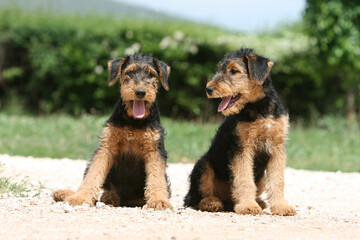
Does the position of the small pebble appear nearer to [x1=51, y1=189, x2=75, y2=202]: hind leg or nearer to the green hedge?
[x1=51, y1=189, x2=75, y2=202]: hind leg

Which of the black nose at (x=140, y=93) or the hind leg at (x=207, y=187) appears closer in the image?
the black nose at (x=140, y=93)

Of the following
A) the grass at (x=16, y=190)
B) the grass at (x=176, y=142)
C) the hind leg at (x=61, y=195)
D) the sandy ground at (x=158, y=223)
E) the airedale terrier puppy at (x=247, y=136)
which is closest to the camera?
the sandy ground at (x=158, y=223)

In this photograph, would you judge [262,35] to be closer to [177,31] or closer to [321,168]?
[177,31]

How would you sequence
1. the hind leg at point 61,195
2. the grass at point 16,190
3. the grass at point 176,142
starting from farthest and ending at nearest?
the grass at point 176,142 < the grass at point 16,190 < the hind leg at point 61,195

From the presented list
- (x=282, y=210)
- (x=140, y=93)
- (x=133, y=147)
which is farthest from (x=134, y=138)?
(x=282, y=210)

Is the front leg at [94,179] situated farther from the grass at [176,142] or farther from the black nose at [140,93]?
the grass at [176,142]

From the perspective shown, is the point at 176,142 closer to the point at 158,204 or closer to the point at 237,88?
the point at 237,88

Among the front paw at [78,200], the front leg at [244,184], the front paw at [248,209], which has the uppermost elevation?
the front leg at [244,184]

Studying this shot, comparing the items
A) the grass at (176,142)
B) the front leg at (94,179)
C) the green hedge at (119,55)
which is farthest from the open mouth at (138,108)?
the green hedge at (119,55)

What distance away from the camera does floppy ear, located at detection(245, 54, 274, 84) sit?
5.62 metres

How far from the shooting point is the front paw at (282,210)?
554cm

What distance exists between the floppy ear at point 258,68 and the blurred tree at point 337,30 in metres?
9.19

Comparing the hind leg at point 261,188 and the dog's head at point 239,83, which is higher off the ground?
the dog's head at point 239,83

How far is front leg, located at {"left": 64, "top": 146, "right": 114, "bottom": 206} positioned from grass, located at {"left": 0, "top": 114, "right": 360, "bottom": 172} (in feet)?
15.7
